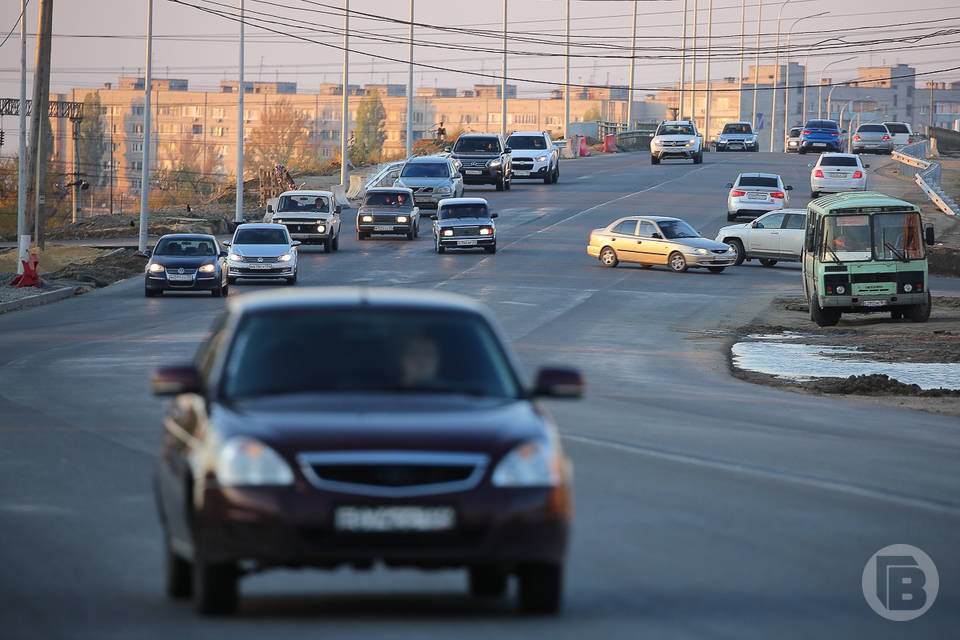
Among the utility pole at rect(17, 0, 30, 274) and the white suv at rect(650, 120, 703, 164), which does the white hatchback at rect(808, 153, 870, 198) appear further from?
the utility pole at rect(17, 0, 30, 274)

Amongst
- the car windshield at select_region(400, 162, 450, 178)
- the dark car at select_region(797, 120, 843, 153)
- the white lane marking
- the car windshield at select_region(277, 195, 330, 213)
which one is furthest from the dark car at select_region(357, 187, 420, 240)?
the dark car at select_region(797, 120, 843, 153)

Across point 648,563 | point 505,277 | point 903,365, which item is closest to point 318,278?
point 505,277

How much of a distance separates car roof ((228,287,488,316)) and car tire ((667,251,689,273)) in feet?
126

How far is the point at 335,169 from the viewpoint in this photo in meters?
91.6

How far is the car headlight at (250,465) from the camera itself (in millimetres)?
7051

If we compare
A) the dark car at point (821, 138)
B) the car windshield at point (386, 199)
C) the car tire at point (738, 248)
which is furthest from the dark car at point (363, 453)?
the dark car at point (821, 138)

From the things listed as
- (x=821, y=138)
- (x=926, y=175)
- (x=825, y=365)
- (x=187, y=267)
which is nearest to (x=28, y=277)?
(x=187, y=267)

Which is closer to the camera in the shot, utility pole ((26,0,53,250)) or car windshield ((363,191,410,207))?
utility pole ((26,0,53,250))

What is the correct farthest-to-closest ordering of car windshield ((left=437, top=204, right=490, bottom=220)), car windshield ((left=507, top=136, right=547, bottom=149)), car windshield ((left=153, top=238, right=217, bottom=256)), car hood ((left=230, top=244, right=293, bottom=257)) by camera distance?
car windshield ((left=507, top=136, right=547, bottom=149)) → car windshield ((left=437, top=204, right=490, bottom=220)) → car hood ((left=230, top=244, right=293, bottom=257)) → car windshield ((left=153, top=238, right=217, bottom=256))

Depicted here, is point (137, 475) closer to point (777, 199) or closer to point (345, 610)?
point (345, 610)

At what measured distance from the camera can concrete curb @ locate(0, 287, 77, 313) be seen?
3750 cm

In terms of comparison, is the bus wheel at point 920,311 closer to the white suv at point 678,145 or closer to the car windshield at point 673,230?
the car windshield at point 673,230

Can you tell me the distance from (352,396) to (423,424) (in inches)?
23.2

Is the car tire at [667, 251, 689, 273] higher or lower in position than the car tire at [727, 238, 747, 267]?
lower
